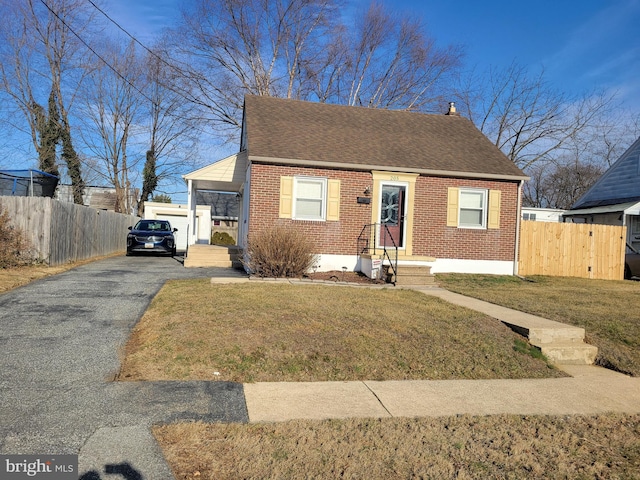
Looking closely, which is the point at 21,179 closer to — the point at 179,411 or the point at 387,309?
the point at 387,309

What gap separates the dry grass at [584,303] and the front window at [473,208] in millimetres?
1666

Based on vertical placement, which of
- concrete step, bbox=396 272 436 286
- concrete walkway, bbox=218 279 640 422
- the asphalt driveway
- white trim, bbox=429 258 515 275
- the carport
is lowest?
concrete walkway, bbox=218 279 640 422

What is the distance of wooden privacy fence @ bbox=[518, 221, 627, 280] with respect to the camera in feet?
49.8

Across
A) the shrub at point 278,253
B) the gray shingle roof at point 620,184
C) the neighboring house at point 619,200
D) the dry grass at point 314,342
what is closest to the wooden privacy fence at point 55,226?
the shrub at point 278,253

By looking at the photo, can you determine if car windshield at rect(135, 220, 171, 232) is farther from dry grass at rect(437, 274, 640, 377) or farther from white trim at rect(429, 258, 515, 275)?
dry grass at rect(437, 274, 640, 377)

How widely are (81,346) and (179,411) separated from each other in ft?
7.56

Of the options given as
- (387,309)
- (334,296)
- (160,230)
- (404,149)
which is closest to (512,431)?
(387,309)

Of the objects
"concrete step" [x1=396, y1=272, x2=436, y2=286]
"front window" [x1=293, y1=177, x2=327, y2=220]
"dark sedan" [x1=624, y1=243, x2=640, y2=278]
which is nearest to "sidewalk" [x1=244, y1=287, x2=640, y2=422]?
"concrete step" [x1=396, y1=272, x2=436, y2=286]

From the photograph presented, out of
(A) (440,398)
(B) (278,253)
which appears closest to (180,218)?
(B) (278,253)

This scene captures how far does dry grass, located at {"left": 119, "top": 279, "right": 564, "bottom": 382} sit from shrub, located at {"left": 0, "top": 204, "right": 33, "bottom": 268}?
5880 millimetres

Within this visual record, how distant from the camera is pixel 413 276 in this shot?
39.0 ft

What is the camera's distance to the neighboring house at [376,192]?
1341cm

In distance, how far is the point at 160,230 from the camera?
19.0 metres

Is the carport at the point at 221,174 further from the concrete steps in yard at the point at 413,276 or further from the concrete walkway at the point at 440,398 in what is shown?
the concrete walkway at the point at 440,398
